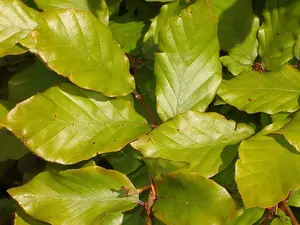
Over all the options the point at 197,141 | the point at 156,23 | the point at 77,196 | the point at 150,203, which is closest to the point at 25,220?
the point at 77,196

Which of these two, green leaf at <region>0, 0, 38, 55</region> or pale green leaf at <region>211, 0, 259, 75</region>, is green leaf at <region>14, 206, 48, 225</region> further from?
pale green leaf at <region>211, 0, 259, 75</region>

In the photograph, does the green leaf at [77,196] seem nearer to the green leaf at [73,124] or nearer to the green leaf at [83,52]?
the green leaf at [73,124]

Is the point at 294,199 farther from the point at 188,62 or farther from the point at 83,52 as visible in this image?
the point at 83,52

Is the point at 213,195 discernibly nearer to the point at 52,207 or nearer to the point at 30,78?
the point at 52,207

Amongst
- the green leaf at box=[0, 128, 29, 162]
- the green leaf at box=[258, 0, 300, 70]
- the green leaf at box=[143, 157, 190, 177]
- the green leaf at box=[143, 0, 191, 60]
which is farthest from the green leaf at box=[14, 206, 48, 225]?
the green leaf at box=[258, 0, 300, 70]

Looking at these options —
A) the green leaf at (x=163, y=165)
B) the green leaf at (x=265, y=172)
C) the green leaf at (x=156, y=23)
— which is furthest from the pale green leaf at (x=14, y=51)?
the green leaf at (x=265, y=172)

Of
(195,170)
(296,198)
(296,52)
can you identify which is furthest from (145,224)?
(296,52)
